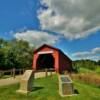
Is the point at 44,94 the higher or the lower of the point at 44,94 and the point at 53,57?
the lower

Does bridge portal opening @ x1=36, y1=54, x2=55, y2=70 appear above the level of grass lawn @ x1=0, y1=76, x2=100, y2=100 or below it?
above

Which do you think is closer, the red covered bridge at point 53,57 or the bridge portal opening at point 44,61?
the red covered bridge at point 53,57

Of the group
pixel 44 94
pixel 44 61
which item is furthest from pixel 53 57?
pixel 44 94

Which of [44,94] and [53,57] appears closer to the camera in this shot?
[44,94]

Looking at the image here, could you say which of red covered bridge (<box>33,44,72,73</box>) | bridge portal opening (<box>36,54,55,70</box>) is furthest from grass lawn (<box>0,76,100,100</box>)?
bridge portal opening (<box>36,54,55,70</box>)

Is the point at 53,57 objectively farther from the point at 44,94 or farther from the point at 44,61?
the point at 44,94

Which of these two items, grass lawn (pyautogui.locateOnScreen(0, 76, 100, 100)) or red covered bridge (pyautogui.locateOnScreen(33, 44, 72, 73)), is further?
red covered bridge (pyautogui.locateOnScreen(33, 44, 72, 73))

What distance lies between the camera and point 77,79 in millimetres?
22781

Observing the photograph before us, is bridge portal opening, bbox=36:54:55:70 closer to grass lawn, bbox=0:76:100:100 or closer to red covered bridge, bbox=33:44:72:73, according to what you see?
red covered bridge, bbox=33:44:72:73

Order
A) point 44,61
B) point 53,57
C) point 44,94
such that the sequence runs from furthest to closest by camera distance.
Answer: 1. point 44,61
2. point 53,57
3. point 44,94

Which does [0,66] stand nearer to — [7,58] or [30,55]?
[7,58]

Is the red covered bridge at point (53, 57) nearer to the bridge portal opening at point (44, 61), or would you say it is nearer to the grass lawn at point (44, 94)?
the bridge portal opening at point (44, 61)

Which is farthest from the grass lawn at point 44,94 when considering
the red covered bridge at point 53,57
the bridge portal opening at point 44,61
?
the bridge portal opening at point 44,61

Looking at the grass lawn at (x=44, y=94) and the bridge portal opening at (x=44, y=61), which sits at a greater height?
the bridge portal opening at (x=44, y=61)
